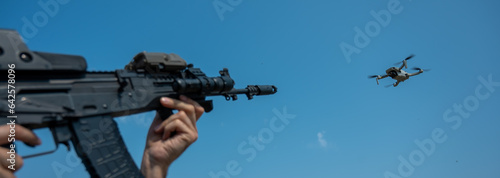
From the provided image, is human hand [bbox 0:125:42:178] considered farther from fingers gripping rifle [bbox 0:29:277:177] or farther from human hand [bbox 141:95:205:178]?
human hand [bbox 141:95:205:178]

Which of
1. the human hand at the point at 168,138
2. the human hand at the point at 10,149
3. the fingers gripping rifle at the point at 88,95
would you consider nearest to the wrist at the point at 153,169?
the human hand at the point at 168,138

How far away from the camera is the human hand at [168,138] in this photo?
16.3 ft

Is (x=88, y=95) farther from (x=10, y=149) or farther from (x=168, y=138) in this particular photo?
(x=168, y=138)

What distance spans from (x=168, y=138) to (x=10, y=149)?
2060 millimetres

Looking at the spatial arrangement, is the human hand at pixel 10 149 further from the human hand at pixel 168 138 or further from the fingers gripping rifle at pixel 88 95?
the human hand at pixel 168 138

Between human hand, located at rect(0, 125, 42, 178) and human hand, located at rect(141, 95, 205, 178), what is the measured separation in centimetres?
167

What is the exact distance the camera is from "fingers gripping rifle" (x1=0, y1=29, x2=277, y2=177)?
4008 millimetres

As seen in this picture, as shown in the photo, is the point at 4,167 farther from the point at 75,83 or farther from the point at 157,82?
the point at 157,82

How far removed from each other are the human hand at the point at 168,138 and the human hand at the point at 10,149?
1.67 m

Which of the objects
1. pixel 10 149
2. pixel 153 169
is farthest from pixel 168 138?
pixel 10 149

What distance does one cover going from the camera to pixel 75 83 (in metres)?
4.57

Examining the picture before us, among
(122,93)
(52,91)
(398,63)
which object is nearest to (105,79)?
(122,93)

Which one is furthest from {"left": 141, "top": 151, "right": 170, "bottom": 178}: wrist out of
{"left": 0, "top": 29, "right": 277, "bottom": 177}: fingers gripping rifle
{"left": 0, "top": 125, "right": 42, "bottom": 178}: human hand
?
{"left": 0, "top": 125, "right": 42, "bottom": 178}: human hand

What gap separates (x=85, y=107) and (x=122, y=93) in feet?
1.97
